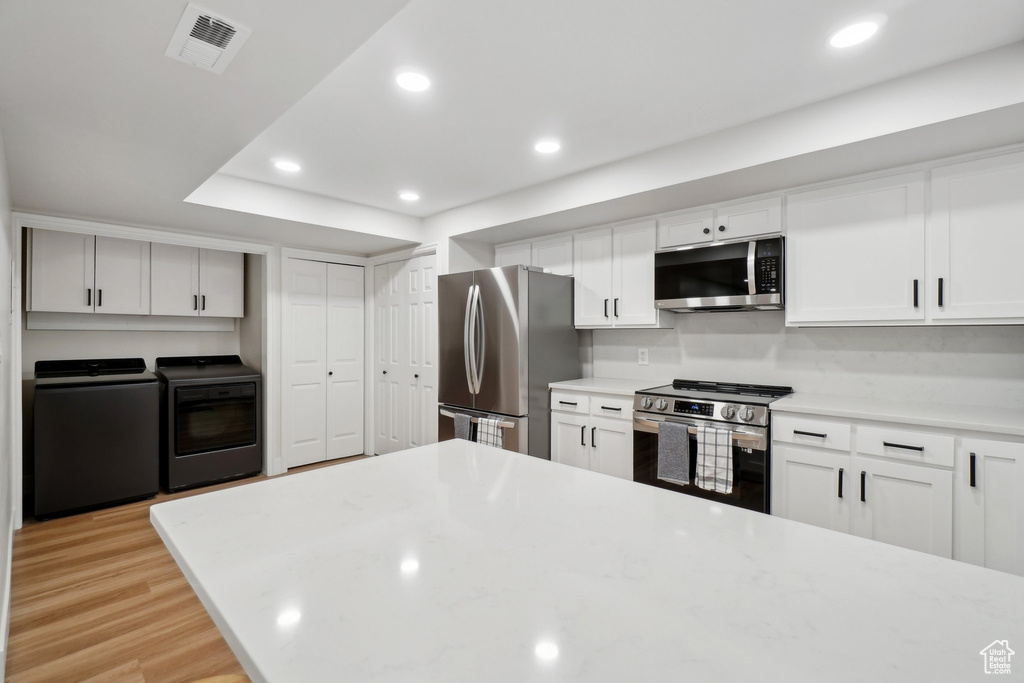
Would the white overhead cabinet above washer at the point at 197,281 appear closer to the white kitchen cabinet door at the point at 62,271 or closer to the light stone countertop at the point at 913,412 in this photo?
the white kitchen cabinet door at the point at 62,271

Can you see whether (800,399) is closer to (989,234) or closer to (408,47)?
(989,234)

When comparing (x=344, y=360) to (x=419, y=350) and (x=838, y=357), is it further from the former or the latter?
(x=838, y=357)

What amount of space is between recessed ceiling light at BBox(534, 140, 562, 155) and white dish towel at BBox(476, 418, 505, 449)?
1.83 metres

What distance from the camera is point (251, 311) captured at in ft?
14.9

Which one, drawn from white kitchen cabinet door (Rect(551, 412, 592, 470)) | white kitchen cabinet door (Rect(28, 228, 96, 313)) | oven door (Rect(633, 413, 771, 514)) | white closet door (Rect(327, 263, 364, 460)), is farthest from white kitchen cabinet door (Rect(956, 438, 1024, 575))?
white kitchen cabinet door (Rect(28, 228, 96, 313))

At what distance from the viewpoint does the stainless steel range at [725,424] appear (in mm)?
2562

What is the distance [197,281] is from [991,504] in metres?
5.41

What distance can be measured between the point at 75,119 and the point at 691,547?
8.68ft

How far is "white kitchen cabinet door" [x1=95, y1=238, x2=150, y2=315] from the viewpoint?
12.4 ft

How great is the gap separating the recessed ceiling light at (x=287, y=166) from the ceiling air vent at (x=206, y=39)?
149cm

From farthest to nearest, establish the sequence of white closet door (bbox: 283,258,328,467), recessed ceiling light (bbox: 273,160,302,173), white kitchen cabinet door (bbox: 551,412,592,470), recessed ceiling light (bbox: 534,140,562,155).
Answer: white closet door (bbox: 283,258,328,467) < white kitchen cabinet door (bbox: 551,412,592,470) < recessed ceiling light (bbox: 273,160,302,173) < recessed ceiling light (bbox: 534,140,562,155)

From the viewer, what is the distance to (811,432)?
2.43 metres

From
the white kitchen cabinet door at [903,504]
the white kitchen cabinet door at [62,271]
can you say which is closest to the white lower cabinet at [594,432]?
the white kitchen cabinet door at [903,504]

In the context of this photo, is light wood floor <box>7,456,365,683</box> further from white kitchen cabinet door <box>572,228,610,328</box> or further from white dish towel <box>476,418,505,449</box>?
white kitchen cabinet door <box>572,228,610,328</box>
